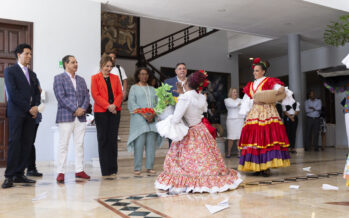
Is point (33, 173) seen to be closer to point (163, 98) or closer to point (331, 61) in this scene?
point (163, 98)

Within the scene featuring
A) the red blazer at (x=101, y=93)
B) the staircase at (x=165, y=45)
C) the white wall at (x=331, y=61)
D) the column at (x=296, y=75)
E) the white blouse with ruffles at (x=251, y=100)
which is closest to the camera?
the white blouse with ruffles at (x=251, y=100)

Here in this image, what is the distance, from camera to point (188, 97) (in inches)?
138

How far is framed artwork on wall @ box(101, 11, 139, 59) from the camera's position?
36.4ft

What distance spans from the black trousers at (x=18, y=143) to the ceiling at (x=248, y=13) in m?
3.85

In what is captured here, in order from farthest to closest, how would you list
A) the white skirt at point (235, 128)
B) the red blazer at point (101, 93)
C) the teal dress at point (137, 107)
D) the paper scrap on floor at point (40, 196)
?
the white skirt at point (235, 128) < the teal dress at point (137, 107) < the red blazer at point (101, 93) < the paper scrap on floor at point (40, 196)

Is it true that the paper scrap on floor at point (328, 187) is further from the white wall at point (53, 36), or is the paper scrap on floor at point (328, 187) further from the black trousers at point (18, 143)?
the white wall at point (53, 36)

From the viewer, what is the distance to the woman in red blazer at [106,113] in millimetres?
4578

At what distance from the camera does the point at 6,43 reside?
619 centimetres

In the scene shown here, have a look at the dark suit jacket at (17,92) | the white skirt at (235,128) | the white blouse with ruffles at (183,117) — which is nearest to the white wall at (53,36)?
the dark suit jacket at (17,92)

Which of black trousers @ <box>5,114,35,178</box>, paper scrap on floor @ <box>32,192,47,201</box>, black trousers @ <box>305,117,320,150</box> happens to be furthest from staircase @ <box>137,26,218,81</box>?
paper scrap on floor @ <box>32,192,47,201</box>

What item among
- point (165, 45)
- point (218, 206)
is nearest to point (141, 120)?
point (218, 206)

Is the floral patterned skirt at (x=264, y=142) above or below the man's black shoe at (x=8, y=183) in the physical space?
above

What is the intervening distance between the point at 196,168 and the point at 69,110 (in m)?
1.76

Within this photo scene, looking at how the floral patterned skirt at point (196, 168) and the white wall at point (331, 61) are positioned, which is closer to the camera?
the floral patterned skirt at point (196, 168)
